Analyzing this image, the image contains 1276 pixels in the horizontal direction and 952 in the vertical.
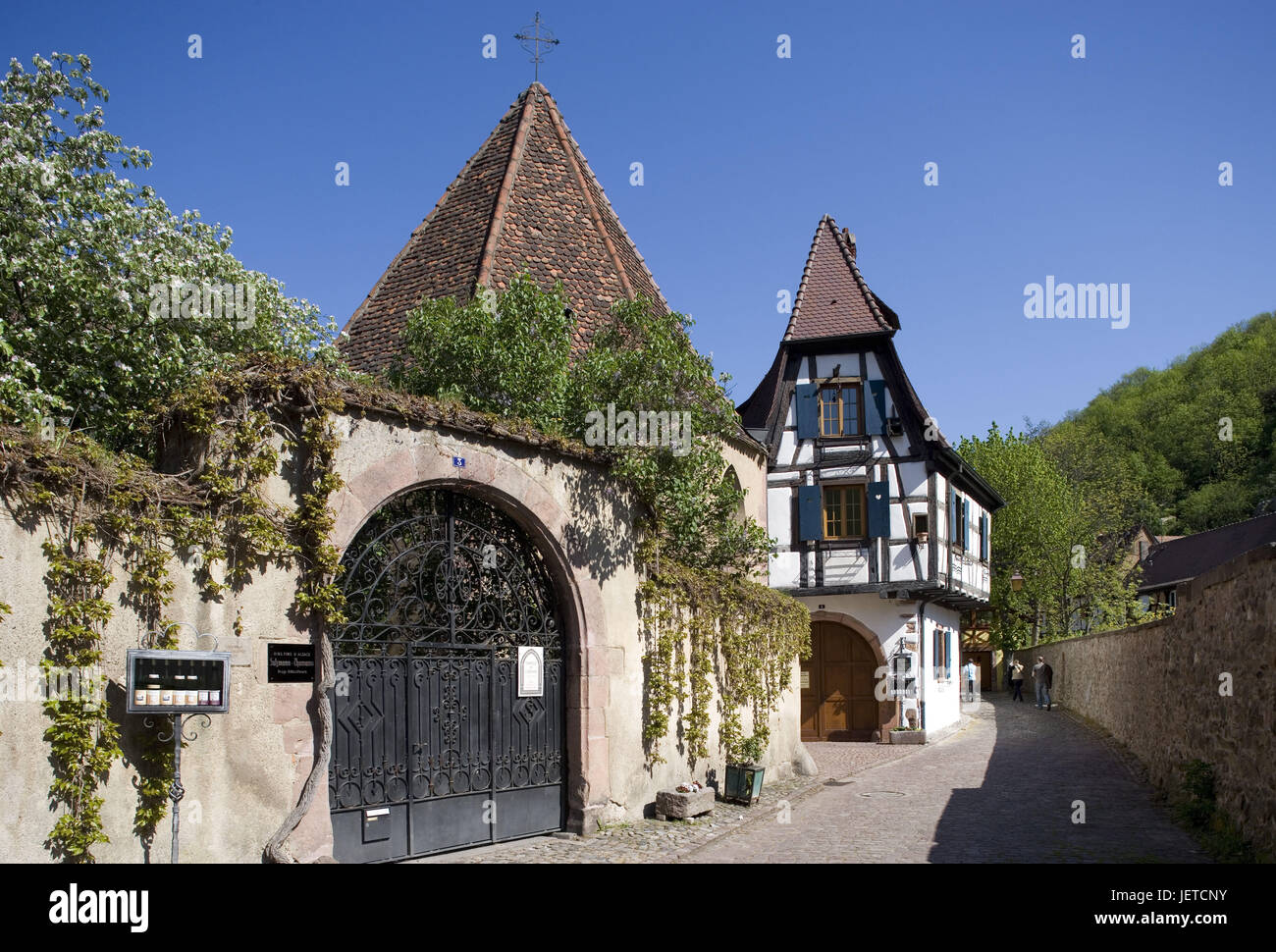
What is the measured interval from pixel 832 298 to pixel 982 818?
45.5 ft

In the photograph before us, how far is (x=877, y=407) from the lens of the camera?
70.9 ft

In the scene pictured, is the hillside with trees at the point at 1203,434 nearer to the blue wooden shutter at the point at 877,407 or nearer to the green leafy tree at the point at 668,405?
the blue wooden shutter at the point at 877,407

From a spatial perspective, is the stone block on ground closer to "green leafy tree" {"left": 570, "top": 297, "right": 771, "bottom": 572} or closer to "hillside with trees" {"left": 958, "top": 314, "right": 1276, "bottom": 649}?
"green leafy tree" {"left": 570, "top": 297, "right": 771, "bottom": 572}

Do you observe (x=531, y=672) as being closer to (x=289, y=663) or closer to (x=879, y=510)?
(x=289, y=663)

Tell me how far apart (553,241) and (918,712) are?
1162 centimetres

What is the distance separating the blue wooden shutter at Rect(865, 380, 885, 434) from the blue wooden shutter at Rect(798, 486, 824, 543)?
66.5 inches

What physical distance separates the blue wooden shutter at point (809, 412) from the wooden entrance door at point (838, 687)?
3.83 metres

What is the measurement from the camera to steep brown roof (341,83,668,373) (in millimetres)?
14070

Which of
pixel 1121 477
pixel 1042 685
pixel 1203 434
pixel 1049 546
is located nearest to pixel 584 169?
pixel 1042 685

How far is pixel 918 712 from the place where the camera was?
20875 millimetres

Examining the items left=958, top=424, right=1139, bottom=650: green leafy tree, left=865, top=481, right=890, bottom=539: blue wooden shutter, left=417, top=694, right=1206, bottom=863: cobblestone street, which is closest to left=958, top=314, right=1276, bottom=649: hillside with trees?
left=958, top=424, right=1139, bottom=650: green leafy tree

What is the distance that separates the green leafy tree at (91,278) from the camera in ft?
32.8
